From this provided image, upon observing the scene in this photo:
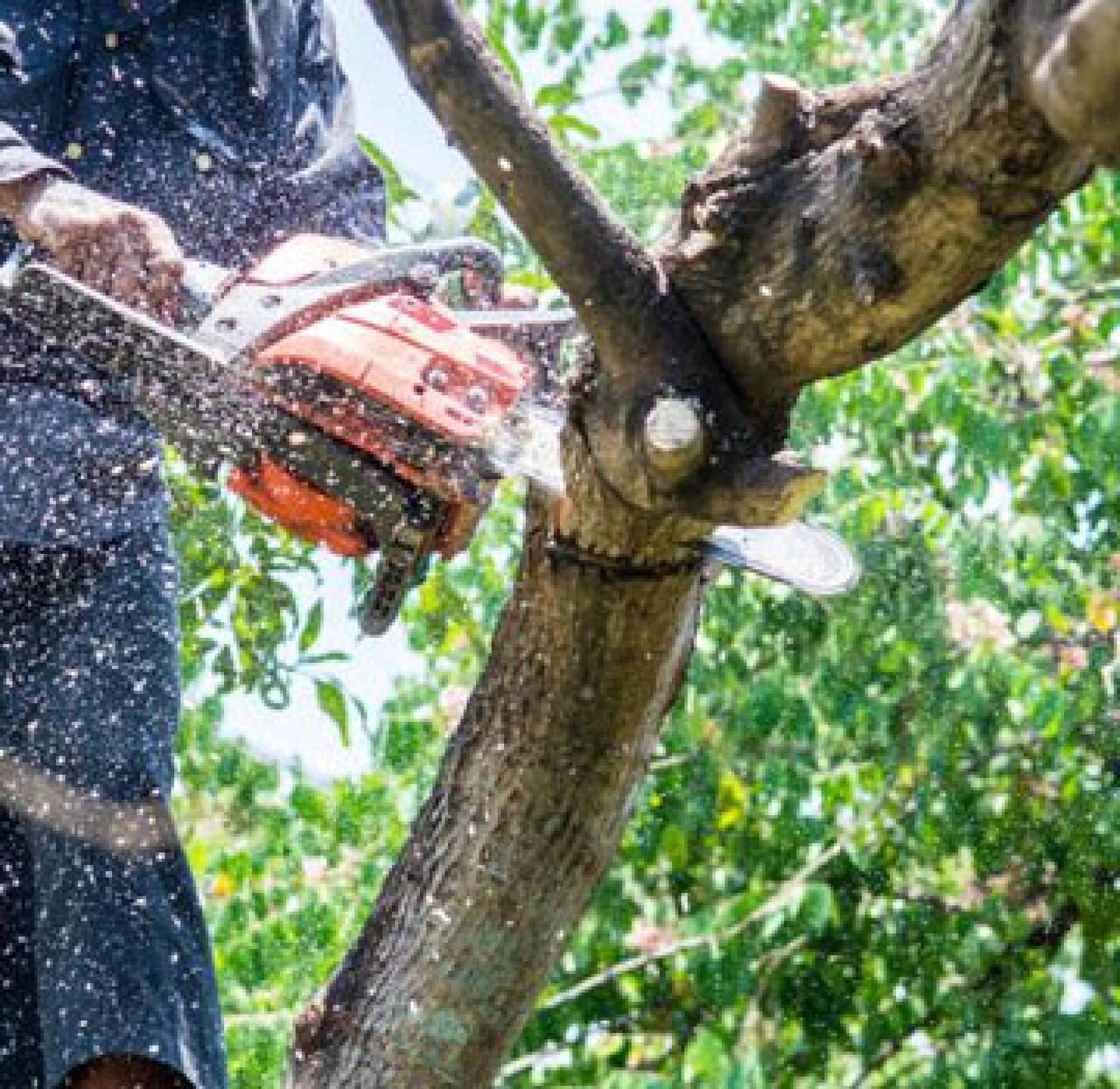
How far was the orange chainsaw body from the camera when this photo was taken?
2.61m

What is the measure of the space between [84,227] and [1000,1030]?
3511mm

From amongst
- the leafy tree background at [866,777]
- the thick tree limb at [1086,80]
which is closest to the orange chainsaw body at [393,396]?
the thick tree limb at [1086,80]

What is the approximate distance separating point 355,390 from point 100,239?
32cm

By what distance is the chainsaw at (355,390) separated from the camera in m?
2.61

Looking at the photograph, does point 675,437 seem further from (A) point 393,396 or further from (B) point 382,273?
(B) point 382,273

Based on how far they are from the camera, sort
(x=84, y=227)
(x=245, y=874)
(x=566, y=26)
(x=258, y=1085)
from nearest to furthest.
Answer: (x=84, y=227), (x=258, y=1085), (x=245, y=874), (x=566, y=26)

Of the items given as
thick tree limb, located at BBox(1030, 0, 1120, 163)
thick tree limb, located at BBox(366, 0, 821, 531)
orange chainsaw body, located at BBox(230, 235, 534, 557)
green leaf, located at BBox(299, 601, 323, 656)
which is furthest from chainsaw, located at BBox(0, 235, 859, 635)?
green leaf, located at BBox(299, 601, 323, 656)

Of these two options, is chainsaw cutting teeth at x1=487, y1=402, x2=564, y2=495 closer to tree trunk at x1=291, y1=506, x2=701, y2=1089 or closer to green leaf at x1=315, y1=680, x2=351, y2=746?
tree trunk at x1=291, y1=506, x2=701, y2=1089

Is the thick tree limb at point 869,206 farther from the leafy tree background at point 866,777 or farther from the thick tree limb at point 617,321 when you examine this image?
the leafy tree background at point 866,777

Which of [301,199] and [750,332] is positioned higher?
[301,199]

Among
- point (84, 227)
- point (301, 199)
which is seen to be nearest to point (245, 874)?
point (301, 199)

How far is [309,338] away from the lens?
105 inches

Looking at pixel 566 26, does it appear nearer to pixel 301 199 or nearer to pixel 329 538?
pixel 301 199

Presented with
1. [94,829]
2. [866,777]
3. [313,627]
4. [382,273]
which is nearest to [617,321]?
[382,273]
